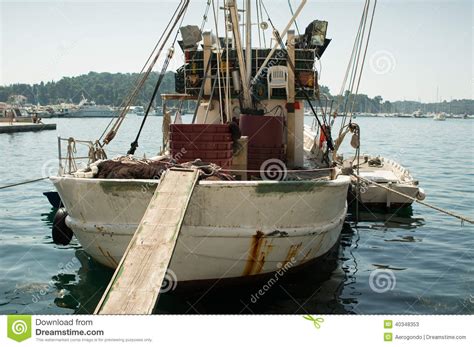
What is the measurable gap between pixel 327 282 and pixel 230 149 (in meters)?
3.27

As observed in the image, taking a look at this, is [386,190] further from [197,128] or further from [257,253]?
[257,253]

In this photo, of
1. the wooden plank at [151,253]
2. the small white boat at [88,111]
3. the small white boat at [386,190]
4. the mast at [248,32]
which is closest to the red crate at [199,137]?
the wooden plank at [151,253]

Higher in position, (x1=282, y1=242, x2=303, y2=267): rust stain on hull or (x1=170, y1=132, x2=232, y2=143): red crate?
(x1=170, y1=132, x2=232, y2=143): red crate

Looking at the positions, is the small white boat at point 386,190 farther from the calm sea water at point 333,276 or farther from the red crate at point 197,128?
the red crate at point 197,128

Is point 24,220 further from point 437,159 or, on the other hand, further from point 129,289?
point 437,159

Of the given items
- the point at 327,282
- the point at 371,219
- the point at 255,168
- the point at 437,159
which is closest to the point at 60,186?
the point at 255,168

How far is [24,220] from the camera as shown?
16828 mm

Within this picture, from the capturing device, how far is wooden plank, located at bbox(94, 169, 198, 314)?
6.13 meters

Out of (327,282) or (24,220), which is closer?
(327,282)
